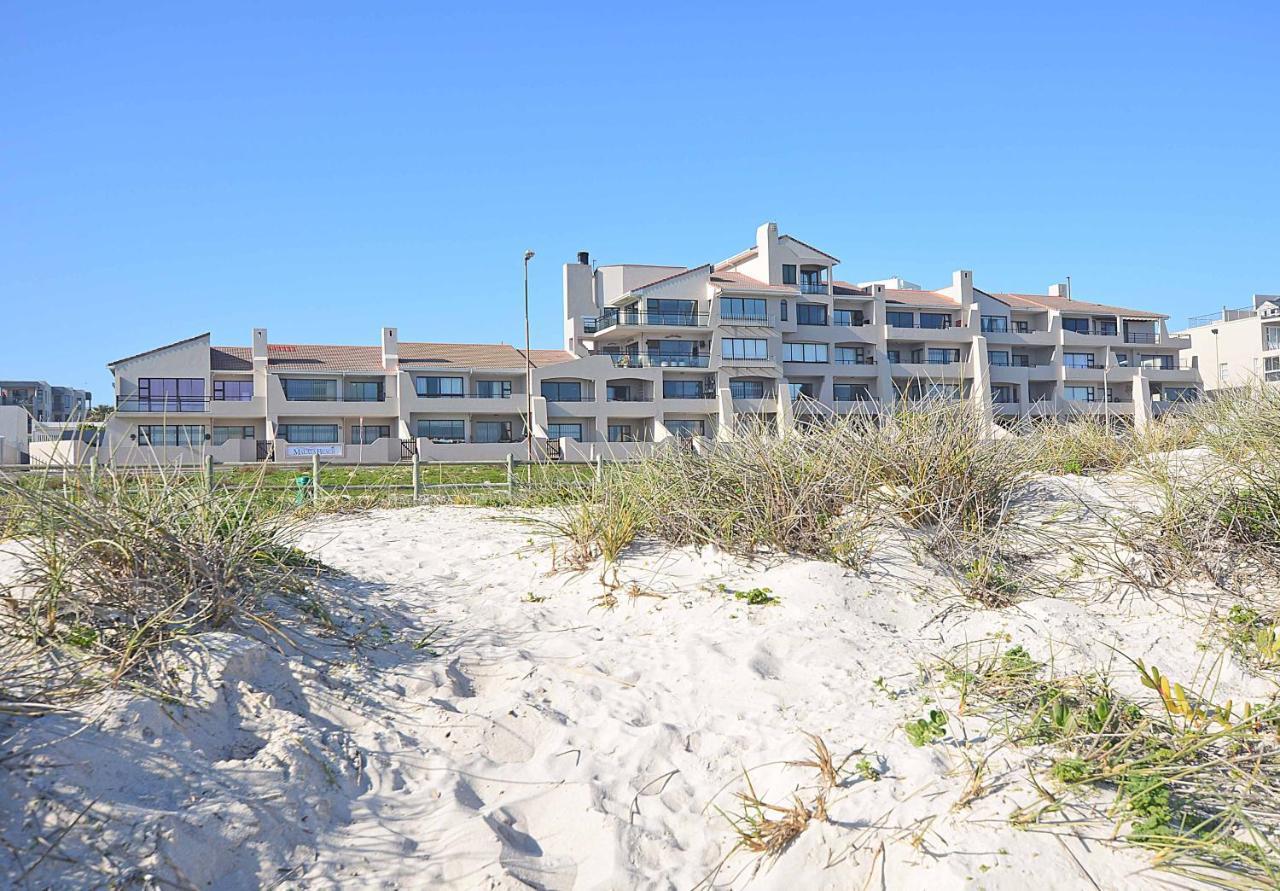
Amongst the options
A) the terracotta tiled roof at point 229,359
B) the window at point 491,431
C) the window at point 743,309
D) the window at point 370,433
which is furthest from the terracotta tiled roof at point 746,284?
the terracotta tiled roof at point 229,359

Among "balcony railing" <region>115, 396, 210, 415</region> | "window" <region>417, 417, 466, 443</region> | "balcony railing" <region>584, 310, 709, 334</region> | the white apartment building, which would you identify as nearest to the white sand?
the white apartment building

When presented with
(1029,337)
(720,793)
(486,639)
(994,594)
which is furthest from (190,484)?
(1029,337)

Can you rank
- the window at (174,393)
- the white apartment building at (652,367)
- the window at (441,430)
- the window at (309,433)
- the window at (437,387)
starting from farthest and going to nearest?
the window at (437,387), the window at (441,430), the window at (309,433), the white apartment building at (652,367), the window at (174,393)

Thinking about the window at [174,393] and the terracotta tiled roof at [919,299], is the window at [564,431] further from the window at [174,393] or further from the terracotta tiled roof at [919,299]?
the terracotta tiled roof at [919,299]

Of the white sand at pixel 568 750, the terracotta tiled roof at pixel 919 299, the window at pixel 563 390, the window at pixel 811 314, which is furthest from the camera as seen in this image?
the terracotta tiled roof at pixel 919 299

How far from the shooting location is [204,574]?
5430 millimetres

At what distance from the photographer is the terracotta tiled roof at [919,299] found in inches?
2151

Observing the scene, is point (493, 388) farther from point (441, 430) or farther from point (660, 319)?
point (660, 319)

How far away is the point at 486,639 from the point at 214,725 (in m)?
2.13

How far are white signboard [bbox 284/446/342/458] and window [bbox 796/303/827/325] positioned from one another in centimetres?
2712

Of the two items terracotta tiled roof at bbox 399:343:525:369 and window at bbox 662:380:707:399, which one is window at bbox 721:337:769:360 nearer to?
window at bbox 662:380:707:399

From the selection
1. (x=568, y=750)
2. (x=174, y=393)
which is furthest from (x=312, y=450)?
(x=568, y=750)

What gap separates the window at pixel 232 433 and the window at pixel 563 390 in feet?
49.4

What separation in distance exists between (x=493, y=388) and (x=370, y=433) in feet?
22.1
